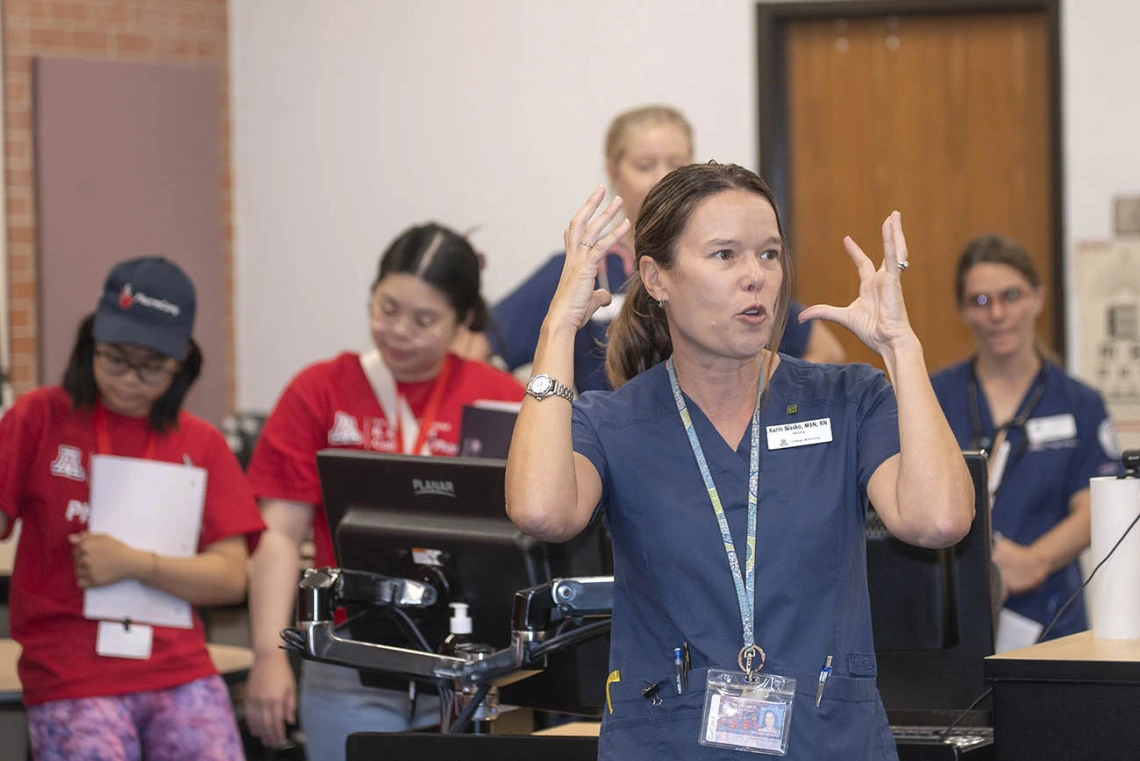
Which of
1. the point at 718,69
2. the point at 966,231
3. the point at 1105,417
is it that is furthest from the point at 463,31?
the point at 1105,417

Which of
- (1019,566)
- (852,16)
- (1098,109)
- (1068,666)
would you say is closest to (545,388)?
(1068,666)

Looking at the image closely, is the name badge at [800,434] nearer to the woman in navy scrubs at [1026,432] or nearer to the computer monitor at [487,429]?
Answer: the computer monitor at [487,429]

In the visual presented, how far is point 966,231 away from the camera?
536 cm

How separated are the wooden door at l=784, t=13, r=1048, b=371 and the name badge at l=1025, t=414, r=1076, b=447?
183 centimetres

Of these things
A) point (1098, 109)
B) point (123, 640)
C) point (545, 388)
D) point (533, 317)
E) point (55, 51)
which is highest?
point (55, 51)

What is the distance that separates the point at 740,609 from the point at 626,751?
0.22 meters

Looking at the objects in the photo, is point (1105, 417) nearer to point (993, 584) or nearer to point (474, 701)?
point (993, 584)

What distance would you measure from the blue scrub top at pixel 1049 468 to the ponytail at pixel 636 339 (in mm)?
1609

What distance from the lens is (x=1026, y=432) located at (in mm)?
3467

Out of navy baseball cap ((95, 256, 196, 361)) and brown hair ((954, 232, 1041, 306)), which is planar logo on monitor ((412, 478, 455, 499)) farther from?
brown hair ((954, 232, 1041, 306))

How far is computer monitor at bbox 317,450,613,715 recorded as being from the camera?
219 cm

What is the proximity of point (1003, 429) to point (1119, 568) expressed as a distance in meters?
1.30

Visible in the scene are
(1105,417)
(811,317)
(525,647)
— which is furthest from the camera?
(1105,417)

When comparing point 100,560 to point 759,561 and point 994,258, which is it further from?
point 994,258
